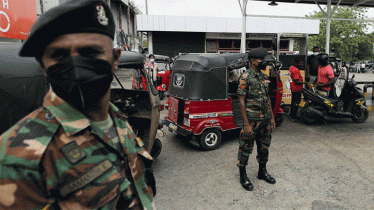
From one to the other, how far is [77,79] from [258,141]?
322cm

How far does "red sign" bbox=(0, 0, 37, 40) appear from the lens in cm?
549

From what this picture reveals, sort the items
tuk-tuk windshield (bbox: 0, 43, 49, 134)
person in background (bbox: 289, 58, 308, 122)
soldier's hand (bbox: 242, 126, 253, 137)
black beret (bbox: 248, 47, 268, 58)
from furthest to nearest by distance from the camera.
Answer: person in background (bbox: 289, 58, 308, 122), black beret (bbox: 248, 47, 268, 58), soldier's hand (bbox: 242, 126, 253, 137), tuk-tuk windshield (bbox: 0, 43, 49, 134)

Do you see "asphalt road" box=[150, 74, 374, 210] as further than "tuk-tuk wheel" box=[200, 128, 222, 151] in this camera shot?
No

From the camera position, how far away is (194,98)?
16.8ft

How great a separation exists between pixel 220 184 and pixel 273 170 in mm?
1026

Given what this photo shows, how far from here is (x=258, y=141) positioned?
12.4 feet

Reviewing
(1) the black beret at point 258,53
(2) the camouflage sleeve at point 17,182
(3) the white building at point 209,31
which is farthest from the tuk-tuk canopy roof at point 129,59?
(3) the white building at point 209,31

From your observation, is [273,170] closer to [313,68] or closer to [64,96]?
[64,96]

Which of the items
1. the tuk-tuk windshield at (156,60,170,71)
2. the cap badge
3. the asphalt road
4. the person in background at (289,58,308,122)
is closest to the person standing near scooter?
the person in background at (289,58,308,122)

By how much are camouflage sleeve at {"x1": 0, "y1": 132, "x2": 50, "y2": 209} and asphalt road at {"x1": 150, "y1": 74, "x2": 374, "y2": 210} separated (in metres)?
2.71

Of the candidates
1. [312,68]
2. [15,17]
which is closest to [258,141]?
[312,68]

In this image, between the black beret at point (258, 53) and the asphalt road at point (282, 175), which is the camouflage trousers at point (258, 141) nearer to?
the asphalt road at point (282, 175)

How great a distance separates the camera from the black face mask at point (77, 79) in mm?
968

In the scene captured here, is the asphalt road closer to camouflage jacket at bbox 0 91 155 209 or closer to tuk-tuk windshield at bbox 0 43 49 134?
tuk-tuk windshield at bbox 0 43 49 134
